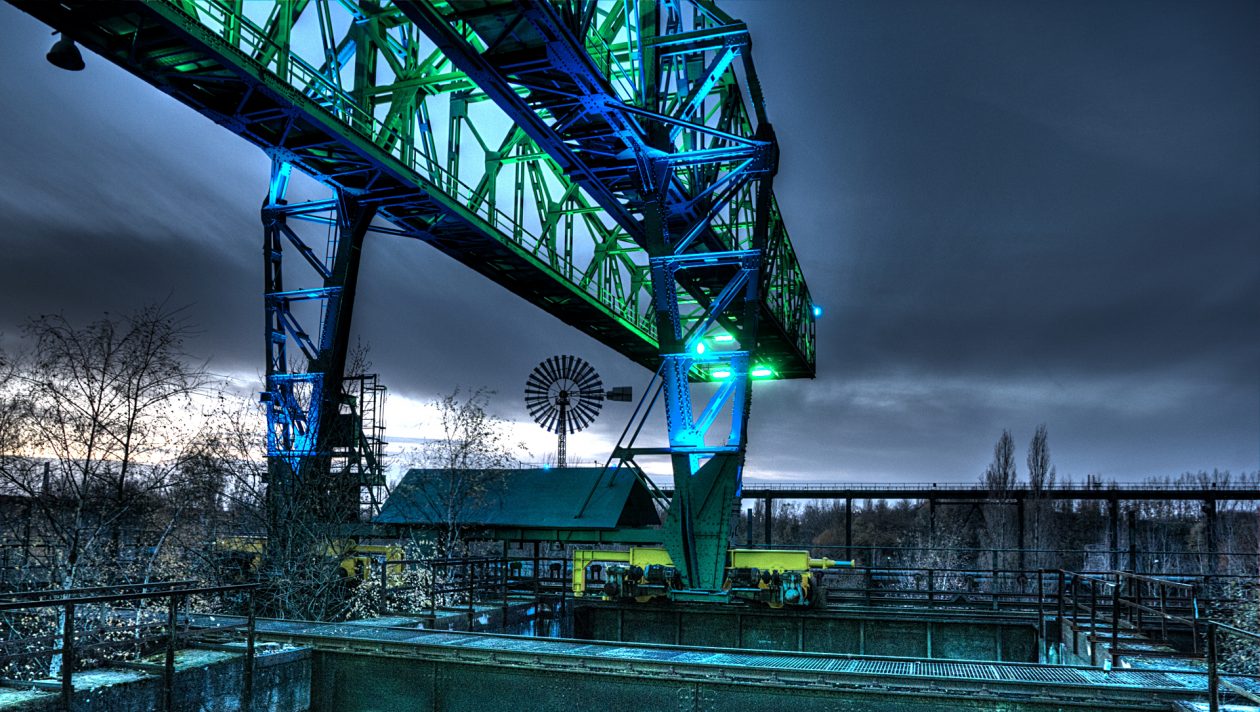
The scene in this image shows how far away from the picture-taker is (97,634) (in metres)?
11.4

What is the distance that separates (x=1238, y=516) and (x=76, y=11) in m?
100

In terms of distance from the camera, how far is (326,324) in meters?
22.7

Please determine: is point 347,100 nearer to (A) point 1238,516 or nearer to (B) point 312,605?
(B) point 312,605

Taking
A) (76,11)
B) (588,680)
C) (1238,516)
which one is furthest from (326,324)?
(1238,516)

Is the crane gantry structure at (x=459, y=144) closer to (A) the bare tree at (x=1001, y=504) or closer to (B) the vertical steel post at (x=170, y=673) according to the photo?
(B) the vertical steel post at (x=170, y=673)

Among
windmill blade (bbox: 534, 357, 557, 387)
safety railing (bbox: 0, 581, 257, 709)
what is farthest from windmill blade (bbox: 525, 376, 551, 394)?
safety railing (bbox: 0, 581, 257, 709)

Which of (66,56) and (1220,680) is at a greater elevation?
(66,56)

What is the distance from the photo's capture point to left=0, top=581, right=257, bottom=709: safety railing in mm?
8445

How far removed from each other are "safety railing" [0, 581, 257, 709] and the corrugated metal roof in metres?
12.0

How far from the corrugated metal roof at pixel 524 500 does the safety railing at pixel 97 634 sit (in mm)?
12035

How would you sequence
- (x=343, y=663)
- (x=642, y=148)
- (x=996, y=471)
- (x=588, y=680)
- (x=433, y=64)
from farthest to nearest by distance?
(x=996, y=471) → (x=433, y=64) → (x=642, y=148) → (x=343, y=663) → (x=588, y=680)

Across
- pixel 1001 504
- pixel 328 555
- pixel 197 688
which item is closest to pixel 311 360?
pixel 328 555

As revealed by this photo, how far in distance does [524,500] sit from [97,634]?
49.8 ft

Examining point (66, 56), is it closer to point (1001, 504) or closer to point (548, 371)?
point (548, 371)
